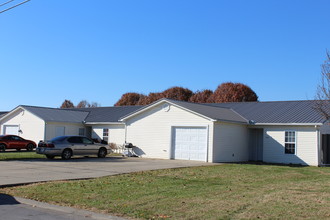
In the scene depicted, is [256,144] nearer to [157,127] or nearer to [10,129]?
[157,127]

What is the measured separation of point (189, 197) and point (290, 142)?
16175 millimetres

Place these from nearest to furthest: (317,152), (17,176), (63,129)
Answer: (17,176), (317,152), (63,129)

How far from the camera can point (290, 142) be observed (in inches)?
966

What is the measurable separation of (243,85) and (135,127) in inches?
1272

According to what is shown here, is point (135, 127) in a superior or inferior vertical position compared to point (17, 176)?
superior

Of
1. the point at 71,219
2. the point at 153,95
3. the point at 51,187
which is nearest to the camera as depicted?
the point at 71,219

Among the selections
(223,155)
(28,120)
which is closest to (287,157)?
(223,155)

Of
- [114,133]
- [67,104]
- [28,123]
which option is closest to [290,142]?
[114,133]

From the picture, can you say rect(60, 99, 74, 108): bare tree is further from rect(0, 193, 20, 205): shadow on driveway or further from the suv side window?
rect(0, 193, 20, 205): shadow on driveway

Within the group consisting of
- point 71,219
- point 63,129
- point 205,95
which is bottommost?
point 71,219

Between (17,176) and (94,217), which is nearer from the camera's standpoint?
(94,217)

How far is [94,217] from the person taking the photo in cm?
812

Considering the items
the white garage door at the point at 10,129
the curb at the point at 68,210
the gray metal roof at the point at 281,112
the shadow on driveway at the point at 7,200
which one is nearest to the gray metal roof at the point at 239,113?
the gray metal roof at the point at 281,112

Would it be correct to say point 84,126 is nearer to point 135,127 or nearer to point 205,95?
point 135,127
